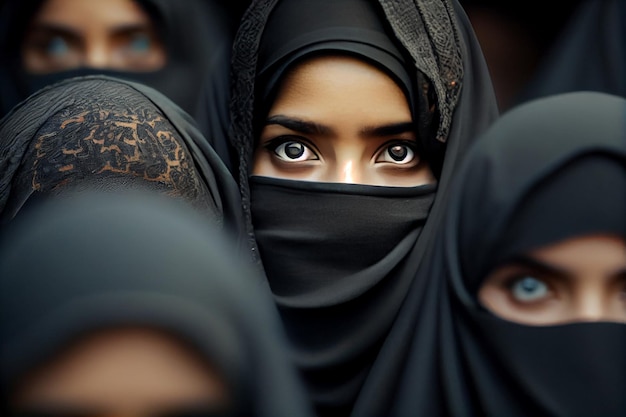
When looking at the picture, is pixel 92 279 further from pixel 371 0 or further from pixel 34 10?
pixel 34 10

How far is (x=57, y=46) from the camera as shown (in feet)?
8.29

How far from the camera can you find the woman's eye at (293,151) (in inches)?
83.4

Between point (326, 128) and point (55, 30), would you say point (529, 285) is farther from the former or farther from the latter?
point (55, 30)

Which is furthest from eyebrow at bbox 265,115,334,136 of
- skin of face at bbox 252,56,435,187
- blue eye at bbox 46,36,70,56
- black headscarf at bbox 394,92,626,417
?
blue eye at bbox 46,36,70,56

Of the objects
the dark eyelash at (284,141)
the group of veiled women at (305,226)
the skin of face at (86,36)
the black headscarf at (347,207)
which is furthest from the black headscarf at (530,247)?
the skin of face at (86,36)

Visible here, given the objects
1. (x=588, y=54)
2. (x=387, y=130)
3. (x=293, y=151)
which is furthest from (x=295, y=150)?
(x=588, y=54)

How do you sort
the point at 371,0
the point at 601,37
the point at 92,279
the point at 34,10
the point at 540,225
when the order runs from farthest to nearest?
1. the point at 601,37
2. the point at 34,10
3. the point at 371,0
4. the point at 540,225
5. the point at 92,279

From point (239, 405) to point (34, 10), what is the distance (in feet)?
6.36

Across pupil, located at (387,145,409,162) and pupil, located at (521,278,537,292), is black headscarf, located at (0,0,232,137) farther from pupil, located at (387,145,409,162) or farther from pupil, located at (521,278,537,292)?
pupil, located at (521,278,537,292)

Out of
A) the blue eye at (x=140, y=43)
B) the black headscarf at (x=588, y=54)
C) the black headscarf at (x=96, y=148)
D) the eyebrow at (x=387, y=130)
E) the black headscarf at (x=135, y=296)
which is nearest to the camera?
the black headscarf at (x=135, y=296)

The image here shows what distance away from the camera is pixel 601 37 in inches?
109

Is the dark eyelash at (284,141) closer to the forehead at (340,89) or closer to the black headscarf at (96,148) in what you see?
the forehead at (340,89)

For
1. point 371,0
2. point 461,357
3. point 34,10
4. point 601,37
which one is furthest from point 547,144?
point 34,10

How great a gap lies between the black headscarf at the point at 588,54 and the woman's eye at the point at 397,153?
851mm
